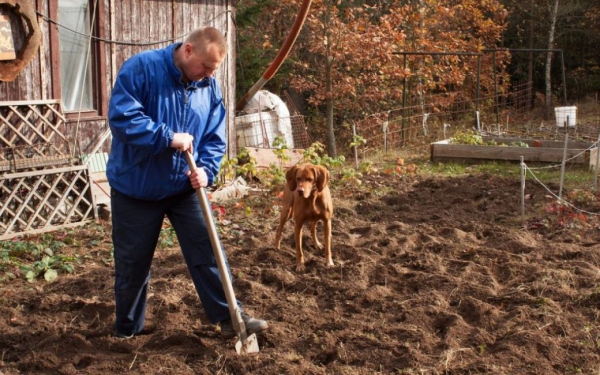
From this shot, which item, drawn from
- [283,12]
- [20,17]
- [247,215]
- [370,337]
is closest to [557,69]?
[283,12]

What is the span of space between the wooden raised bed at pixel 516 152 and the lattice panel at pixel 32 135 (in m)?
7.39

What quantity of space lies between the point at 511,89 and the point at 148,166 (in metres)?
23.8

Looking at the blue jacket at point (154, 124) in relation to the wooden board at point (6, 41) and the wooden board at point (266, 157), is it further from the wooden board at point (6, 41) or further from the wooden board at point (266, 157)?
the wooden board at point (266, 157)

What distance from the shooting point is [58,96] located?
9.28 meters

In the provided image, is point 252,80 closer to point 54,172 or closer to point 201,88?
point 54,172

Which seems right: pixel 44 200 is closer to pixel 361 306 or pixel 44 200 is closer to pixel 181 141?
pixel 361 306

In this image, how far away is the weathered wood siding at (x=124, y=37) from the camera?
903 cm

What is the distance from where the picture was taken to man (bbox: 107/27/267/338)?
4.37m

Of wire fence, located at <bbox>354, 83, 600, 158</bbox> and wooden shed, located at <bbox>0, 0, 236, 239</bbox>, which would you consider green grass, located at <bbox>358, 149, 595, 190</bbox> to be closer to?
wire fence, located at <bbox>354, 83, 600, 158</bbox>

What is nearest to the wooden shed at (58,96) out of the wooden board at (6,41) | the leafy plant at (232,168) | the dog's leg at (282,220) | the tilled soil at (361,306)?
the wooden board at (6,41)

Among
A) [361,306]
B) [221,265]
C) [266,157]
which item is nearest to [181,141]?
[221,265]

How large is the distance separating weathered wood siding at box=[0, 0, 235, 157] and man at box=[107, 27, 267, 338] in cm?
473

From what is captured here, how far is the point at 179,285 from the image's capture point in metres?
6.34

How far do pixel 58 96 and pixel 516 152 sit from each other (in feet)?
26.6
